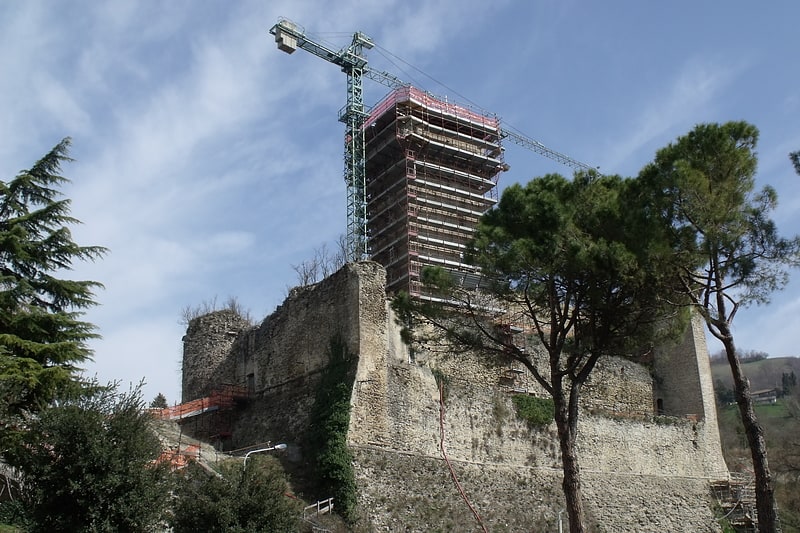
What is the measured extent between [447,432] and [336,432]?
3996 millimetres

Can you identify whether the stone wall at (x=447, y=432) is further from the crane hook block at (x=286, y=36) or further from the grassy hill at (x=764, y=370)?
the grassy hill at (x=764, y=370)

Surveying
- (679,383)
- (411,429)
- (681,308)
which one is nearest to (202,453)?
(411,429)

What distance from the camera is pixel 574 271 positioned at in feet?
61.7

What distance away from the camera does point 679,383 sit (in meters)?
34.2

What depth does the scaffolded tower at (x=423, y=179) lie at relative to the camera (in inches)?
1556

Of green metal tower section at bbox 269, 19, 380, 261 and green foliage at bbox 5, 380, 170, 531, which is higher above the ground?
green metal tower section at bbox 269, 19, 380, 261

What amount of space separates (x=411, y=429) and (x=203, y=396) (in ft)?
29.7

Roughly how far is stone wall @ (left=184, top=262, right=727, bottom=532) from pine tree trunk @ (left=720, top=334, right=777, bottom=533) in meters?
8.62

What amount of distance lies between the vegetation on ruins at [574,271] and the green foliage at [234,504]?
6115mm

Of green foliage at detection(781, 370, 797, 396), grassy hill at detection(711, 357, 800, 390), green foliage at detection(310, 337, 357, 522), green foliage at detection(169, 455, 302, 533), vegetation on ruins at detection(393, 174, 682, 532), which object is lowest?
green foliage at detection(169, 455, 302, 533)

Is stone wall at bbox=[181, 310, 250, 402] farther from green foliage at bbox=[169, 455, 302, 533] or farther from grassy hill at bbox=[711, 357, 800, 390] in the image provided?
grassy hill at bbox=[711, 357, 800, 390]

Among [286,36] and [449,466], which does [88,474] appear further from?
[286,36]

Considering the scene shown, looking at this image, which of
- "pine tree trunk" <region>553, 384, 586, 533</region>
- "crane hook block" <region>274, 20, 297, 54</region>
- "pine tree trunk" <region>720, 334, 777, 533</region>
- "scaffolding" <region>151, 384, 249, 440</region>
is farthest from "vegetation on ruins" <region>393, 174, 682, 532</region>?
"crane hook block" <region>274, 20, 297, 54</region>

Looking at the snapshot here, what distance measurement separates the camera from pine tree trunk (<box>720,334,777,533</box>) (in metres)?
16.0
